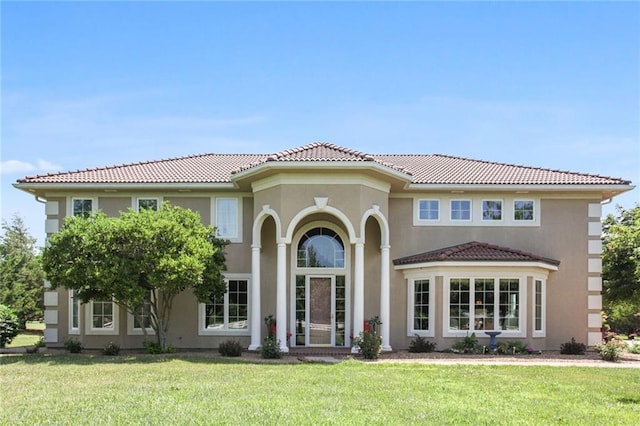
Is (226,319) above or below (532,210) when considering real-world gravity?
below

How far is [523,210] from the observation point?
22.8 meters

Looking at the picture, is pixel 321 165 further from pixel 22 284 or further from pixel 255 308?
pixel 22 284

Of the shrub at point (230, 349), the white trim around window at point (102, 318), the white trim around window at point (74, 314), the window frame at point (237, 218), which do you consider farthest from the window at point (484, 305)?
the white trim around window at point (74, 314)

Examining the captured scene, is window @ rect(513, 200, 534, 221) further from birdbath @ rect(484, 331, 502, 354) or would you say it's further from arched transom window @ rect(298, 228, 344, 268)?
arched transom window @ rect(298, 228, 344, 268)

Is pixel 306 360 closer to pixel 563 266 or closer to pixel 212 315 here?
pixel 212 315

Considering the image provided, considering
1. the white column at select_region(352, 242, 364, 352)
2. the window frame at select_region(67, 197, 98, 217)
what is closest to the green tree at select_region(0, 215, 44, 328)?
the window frame at select_region(67, 197, 98, 217)

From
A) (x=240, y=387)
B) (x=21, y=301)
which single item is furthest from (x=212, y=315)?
(x=21, y=301)

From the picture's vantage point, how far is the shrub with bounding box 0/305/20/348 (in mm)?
22969

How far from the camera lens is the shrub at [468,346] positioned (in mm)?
20656

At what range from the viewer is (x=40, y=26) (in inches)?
524

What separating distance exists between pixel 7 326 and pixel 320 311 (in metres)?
11.1

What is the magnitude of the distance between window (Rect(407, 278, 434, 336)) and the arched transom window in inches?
105

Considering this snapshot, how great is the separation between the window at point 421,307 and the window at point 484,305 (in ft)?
2.08

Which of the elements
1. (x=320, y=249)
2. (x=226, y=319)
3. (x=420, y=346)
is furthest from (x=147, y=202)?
(x=420, y=346)
